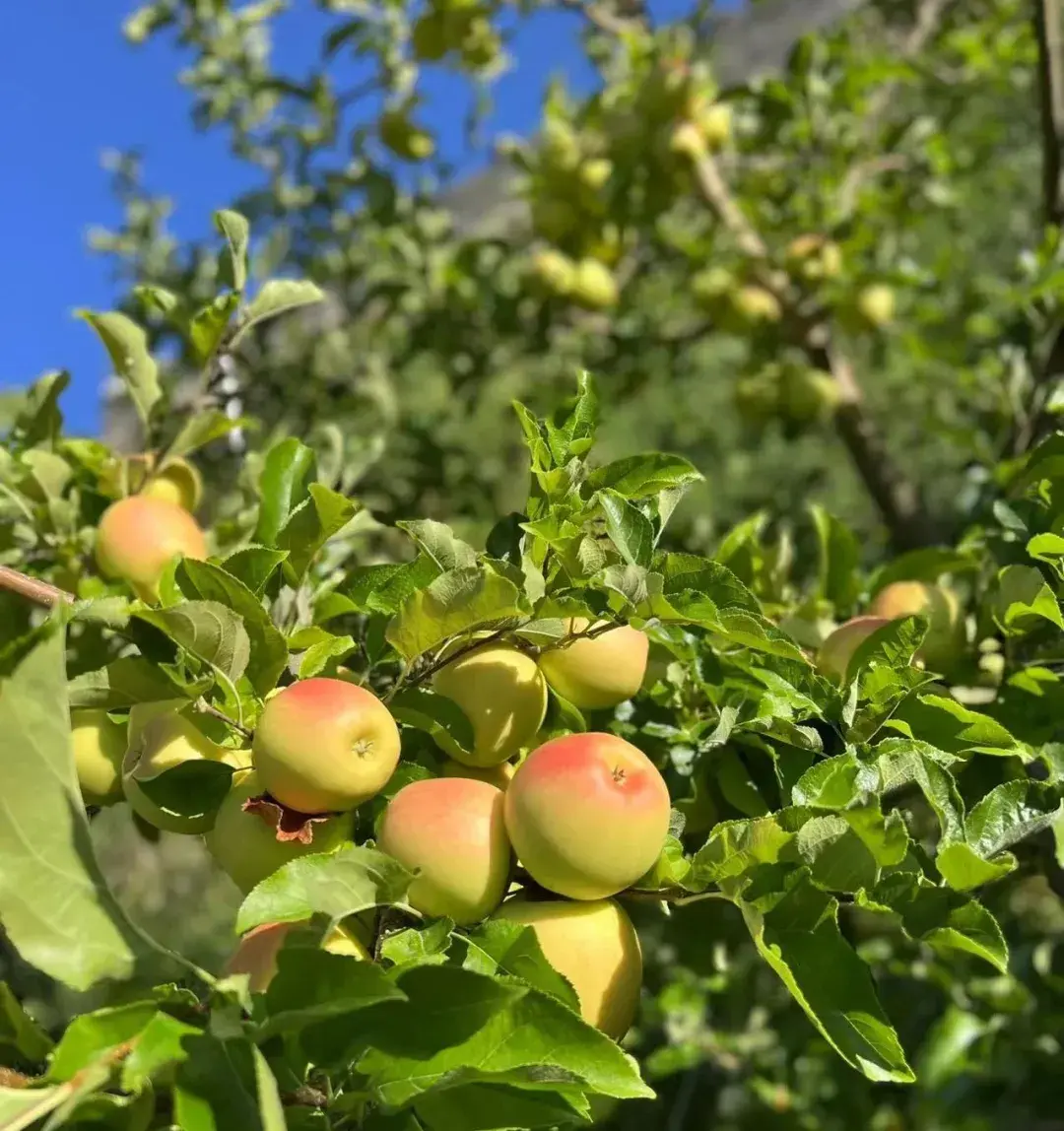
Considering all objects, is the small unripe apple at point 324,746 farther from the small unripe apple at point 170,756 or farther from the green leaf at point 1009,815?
the green leaf at point 1009,815

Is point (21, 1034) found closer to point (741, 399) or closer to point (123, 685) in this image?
point (123, 685)

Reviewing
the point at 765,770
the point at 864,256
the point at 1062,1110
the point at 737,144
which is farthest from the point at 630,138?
the point at 1062,1110

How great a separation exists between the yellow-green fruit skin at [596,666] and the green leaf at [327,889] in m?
0.23

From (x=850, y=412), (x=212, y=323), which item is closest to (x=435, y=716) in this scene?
(x=212, y=323)

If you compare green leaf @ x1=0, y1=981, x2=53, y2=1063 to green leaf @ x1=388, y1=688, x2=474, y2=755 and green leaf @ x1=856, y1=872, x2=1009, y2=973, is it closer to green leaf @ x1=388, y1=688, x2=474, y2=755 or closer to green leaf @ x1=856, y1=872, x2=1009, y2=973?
green leaf @ x1=388, y1=688, x2=474, y2=755

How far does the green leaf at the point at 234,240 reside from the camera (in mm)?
1000

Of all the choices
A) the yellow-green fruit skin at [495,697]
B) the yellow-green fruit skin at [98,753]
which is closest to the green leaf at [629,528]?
the yellow-green fruit skin at [495,697]

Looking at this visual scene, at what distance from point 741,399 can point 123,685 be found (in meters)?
2.10

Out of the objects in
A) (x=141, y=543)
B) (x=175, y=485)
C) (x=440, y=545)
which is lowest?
(x=440, y=545)

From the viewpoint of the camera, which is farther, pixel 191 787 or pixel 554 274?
pixel 554 274

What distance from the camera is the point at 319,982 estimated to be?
561 mm

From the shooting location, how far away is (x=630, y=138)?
230 cm

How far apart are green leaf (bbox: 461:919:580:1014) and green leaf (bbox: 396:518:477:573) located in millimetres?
242

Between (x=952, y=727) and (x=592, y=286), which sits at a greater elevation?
(x=592, y=286)
